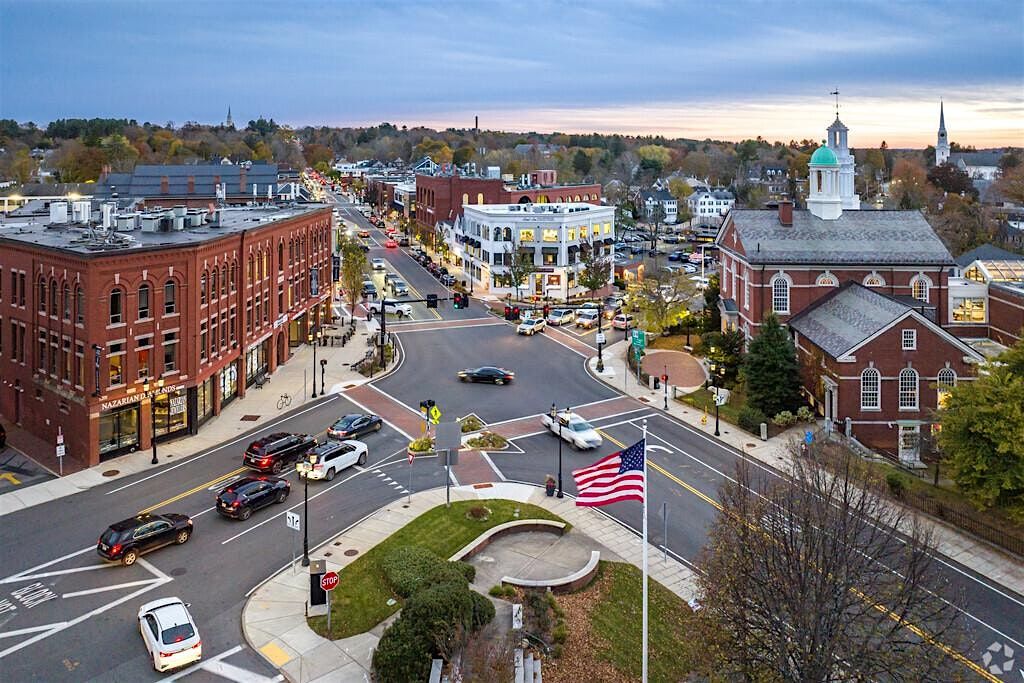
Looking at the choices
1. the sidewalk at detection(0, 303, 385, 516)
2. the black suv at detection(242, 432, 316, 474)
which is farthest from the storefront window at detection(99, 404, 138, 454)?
the black suv at detection(242, 432, 316, 474)

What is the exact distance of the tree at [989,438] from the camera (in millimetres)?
31875

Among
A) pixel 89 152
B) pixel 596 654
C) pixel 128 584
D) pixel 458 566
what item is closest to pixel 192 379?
pixel 128 584

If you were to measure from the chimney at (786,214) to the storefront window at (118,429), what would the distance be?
50088 mm

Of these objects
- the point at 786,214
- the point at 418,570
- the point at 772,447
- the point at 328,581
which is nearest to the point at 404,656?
the point at 328,581

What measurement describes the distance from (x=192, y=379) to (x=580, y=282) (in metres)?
62.3

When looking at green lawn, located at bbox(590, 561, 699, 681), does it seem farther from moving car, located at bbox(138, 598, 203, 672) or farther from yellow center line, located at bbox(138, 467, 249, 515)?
yellow center line, located at bbox(138, 467, 249, 515)

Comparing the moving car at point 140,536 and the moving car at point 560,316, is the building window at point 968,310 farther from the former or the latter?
the moving car at point 140,536

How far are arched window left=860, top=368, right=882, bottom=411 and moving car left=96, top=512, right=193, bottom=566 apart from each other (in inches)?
1510

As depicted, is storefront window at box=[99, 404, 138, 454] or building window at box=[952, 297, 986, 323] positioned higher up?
building window at box=[952, 297, 986, 323]

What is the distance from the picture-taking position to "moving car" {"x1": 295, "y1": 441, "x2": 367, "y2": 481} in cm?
3875

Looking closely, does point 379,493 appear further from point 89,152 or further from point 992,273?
point 89,152

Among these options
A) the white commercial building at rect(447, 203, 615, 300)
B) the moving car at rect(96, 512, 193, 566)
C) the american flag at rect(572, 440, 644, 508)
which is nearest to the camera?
the american flag at rect(572, 440, 644, 508)

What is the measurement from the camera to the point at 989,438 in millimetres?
32656

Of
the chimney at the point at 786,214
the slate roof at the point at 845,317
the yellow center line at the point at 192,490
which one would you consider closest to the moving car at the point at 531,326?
the chimney at the point at 786,214
